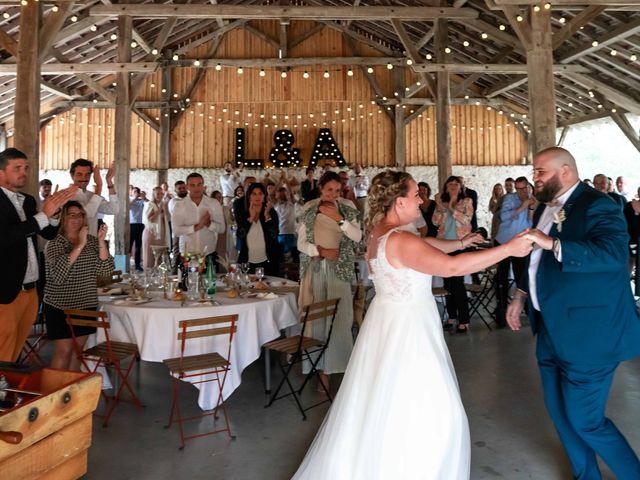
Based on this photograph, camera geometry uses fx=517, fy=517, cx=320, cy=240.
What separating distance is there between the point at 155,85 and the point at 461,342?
1362 centimetres

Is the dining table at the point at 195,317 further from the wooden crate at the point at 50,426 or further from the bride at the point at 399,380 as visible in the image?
the wooden crate at the point at 50,426

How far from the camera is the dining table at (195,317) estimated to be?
12.5 ft

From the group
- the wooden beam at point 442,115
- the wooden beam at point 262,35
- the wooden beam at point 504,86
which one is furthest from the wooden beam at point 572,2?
the wooden beam at point 262,35

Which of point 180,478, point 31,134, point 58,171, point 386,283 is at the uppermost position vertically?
point 58,171

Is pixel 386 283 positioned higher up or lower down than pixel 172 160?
lower down

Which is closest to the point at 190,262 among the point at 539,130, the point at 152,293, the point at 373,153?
the point at 152,293

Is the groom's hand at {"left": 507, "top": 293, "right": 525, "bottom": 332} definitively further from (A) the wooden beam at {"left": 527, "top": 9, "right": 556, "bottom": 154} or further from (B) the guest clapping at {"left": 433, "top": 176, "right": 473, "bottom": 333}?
(A) the wooden beam at {"left": 527, "top": 9, "right": 556, "bottom": 154}

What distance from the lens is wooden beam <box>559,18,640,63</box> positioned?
30.0 ft

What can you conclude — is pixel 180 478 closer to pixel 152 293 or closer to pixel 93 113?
pixel 152 293

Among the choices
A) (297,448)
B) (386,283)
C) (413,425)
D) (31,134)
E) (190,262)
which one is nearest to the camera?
(413,425)

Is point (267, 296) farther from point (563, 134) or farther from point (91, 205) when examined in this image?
point (563, 134)

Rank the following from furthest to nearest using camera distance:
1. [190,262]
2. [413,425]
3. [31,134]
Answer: [31,134] → [190,262] → [413,425]

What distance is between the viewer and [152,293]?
4.50m

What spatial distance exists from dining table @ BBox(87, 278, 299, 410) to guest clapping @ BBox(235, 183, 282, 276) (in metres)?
1.66
